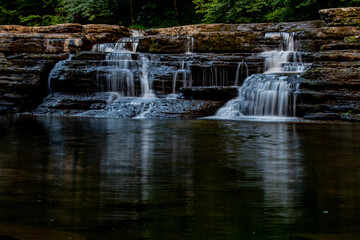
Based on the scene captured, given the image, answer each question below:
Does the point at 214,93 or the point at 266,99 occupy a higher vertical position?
the point at 214,93

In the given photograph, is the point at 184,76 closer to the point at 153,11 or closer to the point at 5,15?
the point at 153,11

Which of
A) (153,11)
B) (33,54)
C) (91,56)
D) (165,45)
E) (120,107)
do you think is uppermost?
(153,11)

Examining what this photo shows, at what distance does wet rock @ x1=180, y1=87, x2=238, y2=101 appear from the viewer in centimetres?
1369

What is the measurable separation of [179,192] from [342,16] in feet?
50.6

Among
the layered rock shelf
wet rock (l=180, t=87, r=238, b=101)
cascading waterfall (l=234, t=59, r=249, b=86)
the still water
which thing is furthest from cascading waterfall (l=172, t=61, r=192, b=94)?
the still water

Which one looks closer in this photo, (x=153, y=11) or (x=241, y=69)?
(x=241, y=69)

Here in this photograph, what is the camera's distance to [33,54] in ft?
55.8

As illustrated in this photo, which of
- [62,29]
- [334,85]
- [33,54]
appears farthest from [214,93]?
[62,29]

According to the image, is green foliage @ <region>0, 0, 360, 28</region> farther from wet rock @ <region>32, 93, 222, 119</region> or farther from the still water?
the still water

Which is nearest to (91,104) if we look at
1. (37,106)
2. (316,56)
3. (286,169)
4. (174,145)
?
(37,106)

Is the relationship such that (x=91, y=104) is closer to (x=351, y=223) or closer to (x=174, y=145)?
(x=174, y=145)

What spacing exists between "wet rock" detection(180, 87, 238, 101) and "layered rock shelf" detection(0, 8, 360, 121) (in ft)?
0.10

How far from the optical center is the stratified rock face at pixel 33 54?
1585 centimetres

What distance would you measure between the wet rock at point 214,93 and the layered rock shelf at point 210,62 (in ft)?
0.10
